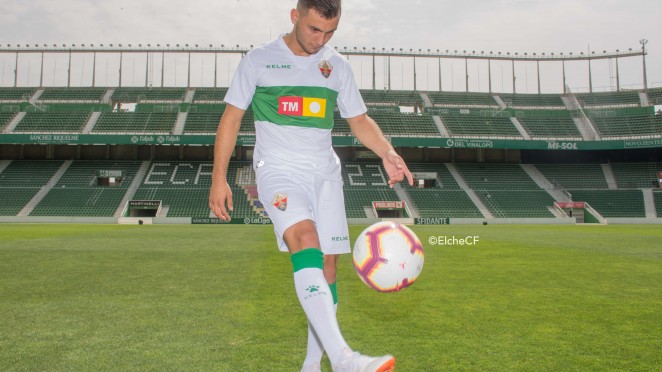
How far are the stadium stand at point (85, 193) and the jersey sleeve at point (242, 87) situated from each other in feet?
125

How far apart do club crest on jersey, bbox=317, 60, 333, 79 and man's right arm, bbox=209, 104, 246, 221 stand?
2.07 ft

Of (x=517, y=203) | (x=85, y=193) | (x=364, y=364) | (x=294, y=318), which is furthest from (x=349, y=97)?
(x=85, y=193)

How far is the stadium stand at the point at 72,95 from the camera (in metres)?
51.4

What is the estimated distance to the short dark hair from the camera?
3139mm

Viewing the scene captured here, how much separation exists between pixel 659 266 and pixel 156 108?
1850 inches

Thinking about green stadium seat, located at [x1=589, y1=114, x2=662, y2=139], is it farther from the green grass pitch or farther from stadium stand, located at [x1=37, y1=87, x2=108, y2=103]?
stadium stand, located at [x1=37, y1=87, x2=108, y2=103]

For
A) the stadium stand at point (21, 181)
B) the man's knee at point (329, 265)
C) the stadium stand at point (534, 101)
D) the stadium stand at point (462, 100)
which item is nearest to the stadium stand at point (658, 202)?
the stadium stand at point (534, 101)

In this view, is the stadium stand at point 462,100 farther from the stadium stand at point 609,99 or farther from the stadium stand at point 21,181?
the stadium stand at point 21,181

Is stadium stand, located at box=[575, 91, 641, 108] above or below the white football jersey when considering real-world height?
above

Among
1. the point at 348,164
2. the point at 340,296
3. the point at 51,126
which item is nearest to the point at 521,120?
the point at 348,164

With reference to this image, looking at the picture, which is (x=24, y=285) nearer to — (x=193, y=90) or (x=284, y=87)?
(x=284, y=87)

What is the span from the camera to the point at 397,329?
181 inches

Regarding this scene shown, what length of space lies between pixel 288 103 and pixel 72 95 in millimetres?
55819

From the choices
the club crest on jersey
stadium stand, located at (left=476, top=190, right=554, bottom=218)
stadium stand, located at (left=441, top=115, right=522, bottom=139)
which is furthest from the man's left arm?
stadium stand, located at (left=441, top=115, right=522, bottom=139)
